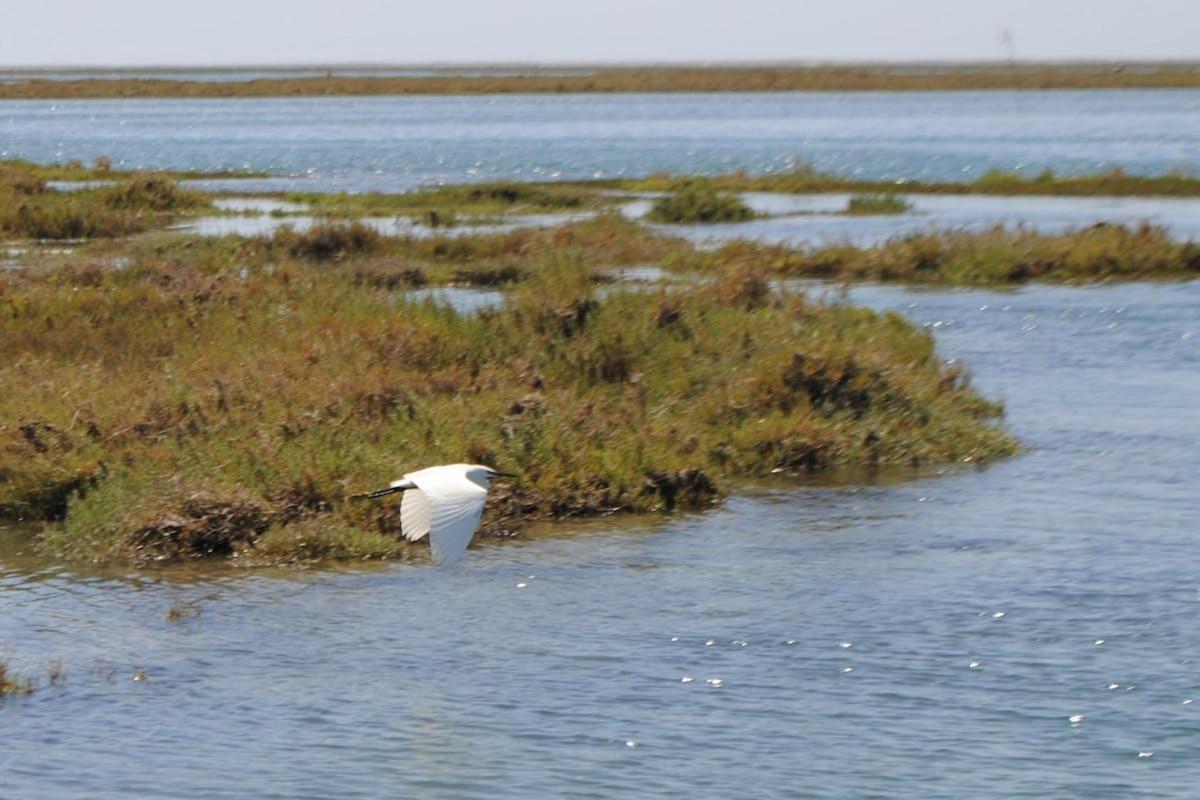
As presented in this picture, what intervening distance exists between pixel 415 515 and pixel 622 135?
87.0m

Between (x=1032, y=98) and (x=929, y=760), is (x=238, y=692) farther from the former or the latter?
(x=1032, y=98)

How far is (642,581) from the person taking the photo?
41.0ft

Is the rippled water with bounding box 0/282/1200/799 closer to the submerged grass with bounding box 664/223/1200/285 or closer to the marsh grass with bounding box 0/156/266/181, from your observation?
the submerged grass with bounding box 664/223/1200/285

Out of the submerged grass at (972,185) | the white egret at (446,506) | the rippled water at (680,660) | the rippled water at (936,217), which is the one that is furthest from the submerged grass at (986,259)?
the white egret at (446,506)

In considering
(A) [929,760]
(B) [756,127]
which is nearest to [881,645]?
(A) [929,760]

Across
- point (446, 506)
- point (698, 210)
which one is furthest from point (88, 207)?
point (446, 506)

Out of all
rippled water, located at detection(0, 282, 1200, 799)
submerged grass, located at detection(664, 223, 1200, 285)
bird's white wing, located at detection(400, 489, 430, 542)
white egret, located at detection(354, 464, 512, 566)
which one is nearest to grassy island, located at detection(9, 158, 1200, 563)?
rippled water, located at detection(0, 282, 1200, 799)

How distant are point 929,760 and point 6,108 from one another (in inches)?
6130

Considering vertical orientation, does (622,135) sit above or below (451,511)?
below

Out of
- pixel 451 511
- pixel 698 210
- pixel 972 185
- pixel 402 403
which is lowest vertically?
pixel 972 185

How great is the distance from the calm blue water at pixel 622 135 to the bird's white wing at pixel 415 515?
141 ft

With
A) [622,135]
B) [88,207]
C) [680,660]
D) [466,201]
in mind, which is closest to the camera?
[680,660]

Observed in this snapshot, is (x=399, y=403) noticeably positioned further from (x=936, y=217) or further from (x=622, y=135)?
(x=622, y=135)

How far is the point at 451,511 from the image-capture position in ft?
34.0
